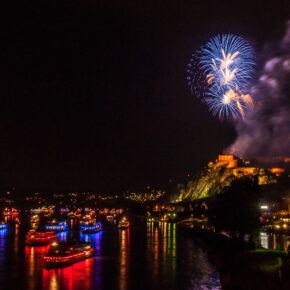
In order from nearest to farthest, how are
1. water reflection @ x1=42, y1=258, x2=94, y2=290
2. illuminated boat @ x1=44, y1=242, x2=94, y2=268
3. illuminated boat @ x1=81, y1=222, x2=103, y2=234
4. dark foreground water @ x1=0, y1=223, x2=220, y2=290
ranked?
water reflection @ x1=42, y1=258, x2=94, y2=290 → dark foreground water @ x1=0, y1=223, x2=220, y2=290 → illuminated boat @ x1=44, y1=242, x2=94, y2=268 → illuminated boat @ x1=81, y1=222, x2=103, y2=234

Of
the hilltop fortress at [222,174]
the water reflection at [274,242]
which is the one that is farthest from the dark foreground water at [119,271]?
the hilltop fortress at [222,174]

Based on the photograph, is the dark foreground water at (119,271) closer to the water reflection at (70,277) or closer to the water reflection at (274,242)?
the water reflection at (70,277)

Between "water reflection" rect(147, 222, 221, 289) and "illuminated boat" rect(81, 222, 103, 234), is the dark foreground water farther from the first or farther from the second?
"illuminated boat" rect(81, 222, 103, 234)

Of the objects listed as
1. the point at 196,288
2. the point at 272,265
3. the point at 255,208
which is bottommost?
the point at 196,288

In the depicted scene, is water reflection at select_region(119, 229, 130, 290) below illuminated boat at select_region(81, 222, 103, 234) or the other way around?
below

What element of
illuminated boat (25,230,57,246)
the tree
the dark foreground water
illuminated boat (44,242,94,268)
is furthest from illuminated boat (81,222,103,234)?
the tree

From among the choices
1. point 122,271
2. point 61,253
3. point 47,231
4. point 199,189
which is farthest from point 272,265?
point 199,189

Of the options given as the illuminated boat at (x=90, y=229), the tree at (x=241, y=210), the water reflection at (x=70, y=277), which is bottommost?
the water reflection at (x=70, y=277)

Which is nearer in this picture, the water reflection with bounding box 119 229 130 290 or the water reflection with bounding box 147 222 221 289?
the water reflection with bounding box 147 222 221 289

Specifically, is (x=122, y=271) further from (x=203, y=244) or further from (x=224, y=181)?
(x=224, y=181)
